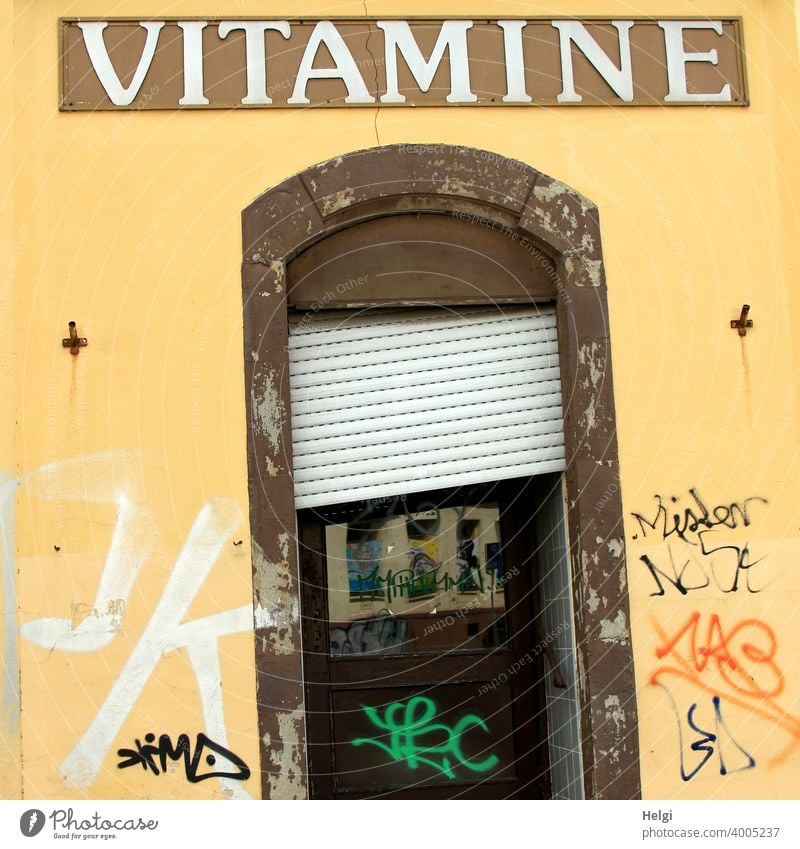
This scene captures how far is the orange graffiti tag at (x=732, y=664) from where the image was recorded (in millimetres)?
5871

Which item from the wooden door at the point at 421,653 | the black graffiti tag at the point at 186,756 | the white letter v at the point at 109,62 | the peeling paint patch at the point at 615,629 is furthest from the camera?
the wooden door at the point at 421,653

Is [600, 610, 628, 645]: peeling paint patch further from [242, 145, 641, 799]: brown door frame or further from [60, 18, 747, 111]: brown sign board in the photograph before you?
[60, 18, 747, 111]: brown sign board

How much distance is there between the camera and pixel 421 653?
6.48 m

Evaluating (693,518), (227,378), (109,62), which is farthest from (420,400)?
(109,62)

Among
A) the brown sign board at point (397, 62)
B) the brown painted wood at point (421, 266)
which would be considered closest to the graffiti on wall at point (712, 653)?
the brown painted wood at point (421, 266)

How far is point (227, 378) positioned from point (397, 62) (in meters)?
1.92

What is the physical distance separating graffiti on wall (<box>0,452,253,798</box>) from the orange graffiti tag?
2.18m

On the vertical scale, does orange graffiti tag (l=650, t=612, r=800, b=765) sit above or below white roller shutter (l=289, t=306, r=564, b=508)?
below

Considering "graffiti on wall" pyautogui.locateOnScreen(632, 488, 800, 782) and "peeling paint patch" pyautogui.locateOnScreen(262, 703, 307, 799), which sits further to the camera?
"graffiti on wall" pyautogui.locateOnScreen(632, 488, 800, 782)

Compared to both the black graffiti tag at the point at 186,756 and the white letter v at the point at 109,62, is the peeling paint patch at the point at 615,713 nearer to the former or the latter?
the black graffiti tag at the point at 186,756

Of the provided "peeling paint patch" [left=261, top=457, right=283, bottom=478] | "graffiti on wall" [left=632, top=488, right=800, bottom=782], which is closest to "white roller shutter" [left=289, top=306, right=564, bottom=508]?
"peeling paint patch" [left=261, top=457, right=283, bottom=478]

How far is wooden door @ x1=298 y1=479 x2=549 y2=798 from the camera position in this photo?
6.39 meters

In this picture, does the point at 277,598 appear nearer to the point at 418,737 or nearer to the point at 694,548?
the point at 418,737
